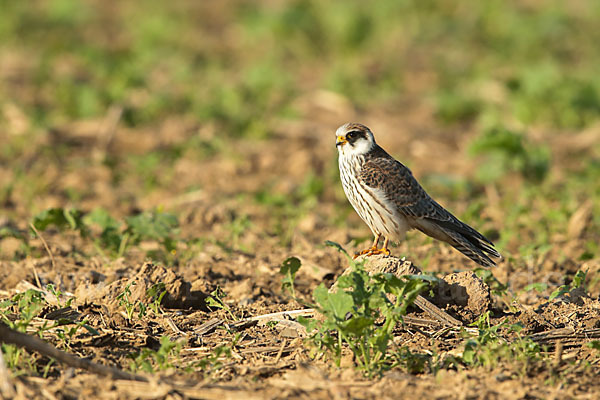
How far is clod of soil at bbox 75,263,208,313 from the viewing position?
5648mm

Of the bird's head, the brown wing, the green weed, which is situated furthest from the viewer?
the bird's head

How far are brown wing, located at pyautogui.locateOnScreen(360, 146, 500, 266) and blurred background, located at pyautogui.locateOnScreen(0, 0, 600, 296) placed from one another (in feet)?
1.85

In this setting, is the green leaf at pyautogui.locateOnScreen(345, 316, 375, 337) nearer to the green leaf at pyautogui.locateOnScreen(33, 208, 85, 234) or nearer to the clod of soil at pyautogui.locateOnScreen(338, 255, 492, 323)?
the clod of soil at pyautogui.locateOnScreen(338, 255, 492, 323)

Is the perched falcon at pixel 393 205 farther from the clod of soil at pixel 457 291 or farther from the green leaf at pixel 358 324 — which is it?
the green leaf at pixel 358 324

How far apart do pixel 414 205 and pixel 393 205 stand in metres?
0.18

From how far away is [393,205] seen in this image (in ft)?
21.9

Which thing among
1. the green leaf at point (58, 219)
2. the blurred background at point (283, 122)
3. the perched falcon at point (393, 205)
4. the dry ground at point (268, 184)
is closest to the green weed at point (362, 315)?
the dry ground at point (268, 184)

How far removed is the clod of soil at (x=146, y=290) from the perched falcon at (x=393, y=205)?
1503 millimetres

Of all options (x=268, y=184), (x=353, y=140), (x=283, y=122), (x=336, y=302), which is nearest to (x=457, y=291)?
(x=336, y=302)

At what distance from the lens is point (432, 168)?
10875 mm

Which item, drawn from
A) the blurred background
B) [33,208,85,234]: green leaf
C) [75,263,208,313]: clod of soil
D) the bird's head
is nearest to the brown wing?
the bird's head

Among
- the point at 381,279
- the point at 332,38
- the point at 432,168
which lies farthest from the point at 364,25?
the point at 381,279

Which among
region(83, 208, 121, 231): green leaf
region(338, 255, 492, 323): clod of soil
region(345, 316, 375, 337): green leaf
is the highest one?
region(338, 255, 492, 323): clod of soil

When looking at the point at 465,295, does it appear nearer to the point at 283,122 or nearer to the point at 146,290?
the point at 146,290
